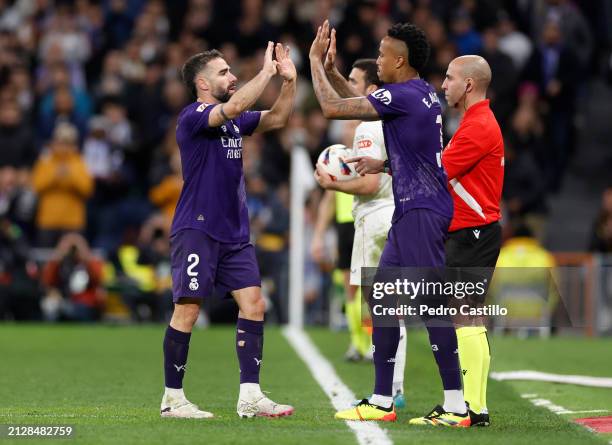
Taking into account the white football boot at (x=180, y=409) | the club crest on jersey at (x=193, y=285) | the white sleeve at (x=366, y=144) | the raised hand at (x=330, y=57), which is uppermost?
the raised hand at (x=330, y=57)

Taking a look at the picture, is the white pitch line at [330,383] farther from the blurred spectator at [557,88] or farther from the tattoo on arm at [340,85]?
the blurred spectator at [557,88]

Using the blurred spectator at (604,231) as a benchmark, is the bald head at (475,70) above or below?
above

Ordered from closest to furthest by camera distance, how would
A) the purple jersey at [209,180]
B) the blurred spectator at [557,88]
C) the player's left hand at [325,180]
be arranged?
the purple jersey at [209,180]
the player's left hand at [325,180]
the blurred spectator at [557,88]

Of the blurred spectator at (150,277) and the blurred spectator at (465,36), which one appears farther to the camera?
the blurred spectator at (465,36)

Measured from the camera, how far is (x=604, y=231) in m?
18.6

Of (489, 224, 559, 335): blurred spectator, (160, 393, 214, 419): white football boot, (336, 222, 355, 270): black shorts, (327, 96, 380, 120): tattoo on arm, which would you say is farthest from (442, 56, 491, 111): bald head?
(489, 224, 559, 335): blurred spectator

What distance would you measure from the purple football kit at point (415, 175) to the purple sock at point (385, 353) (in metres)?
0.45

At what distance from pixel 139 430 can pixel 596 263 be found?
10.9 m

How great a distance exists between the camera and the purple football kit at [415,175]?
8.41 m

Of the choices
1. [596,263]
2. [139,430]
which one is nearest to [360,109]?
[139,430]

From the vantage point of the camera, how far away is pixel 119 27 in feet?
74.6

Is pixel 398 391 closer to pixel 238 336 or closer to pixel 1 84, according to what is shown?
pixel 238 336

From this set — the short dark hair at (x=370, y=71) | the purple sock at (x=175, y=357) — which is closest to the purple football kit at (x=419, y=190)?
the purple sock at (x=175, y=357)

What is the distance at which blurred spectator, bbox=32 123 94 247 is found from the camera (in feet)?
63.3
